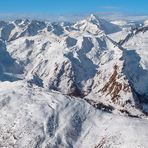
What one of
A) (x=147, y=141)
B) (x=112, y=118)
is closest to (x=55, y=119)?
(x=112, y=118)

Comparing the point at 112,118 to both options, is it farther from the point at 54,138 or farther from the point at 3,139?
the point at 3,139

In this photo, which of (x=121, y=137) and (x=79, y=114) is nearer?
(x=121, y=137)

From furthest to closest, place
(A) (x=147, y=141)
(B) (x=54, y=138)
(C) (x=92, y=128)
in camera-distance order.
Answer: (C) (x=92, y=128)
(B) (x=54, y=138)
(A) (x=147, y=141)

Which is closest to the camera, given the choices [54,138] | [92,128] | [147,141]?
[147,141]

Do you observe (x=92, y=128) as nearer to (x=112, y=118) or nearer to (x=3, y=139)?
(x=112, y=118)

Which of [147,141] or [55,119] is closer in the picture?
[147,141]

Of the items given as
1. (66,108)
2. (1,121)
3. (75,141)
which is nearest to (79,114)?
(66,108)
